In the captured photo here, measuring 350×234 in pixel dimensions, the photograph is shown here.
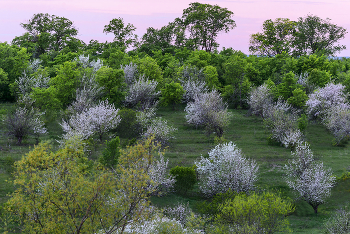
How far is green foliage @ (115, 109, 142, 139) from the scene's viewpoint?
5778 centimetres

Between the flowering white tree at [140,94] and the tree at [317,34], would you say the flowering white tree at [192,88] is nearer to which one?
the flowering white tree at [140,94]

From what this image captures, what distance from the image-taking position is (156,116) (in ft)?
235

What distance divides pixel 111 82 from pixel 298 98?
115 ft

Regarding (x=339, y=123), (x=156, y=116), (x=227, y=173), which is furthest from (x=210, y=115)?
(x=339, y=123)

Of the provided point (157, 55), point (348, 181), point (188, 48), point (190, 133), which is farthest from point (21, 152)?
point (188, 48)

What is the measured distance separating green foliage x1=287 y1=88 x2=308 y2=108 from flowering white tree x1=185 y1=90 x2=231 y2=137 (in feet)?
50.3

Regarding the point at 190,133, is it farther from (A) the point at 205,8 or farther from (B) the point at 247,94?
(A) the point at 205,8

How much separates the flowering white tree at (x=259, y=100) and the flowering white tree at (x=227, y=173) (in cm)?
3170

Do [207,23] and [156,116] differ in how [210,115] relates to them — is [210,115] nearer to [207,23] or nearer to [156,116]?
[156,116]

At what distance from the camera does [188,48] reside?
4537 inches

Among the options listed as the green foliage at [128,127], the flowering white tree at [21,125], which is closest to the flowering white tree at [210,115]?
the green foliage at [128,127]

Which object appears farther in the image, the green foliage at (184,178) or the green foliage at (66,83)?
the green foliage at (66,83)

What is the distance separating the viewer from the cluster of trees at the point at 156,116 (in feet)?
74.7

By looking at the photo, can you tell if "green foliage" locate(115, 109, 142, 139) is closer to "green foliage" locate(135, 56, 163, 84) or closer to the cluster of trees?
the cluster of trees
